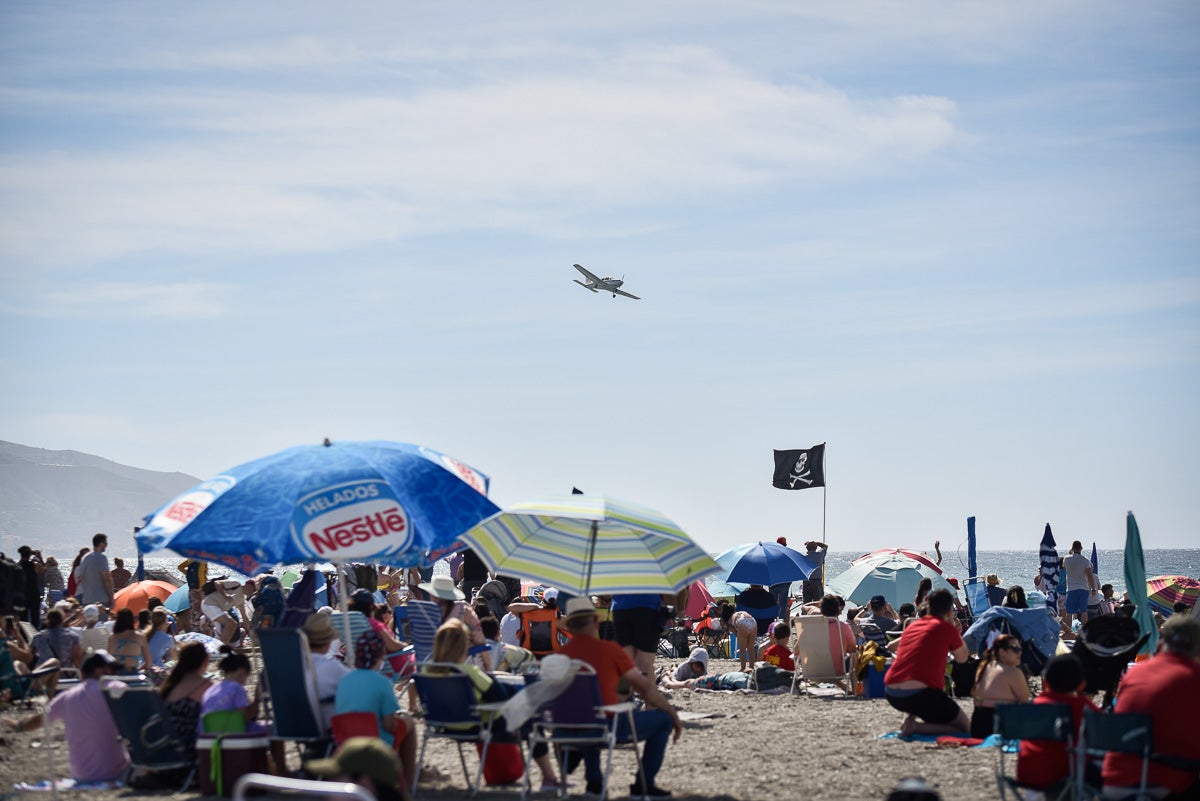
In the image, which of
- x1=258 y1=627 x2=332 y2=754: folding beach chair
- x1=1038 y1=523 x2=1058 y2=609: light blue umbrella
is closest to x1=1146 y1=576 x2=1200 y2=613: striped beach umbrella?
x1=1038 y1=523 x2=1058 y2=609: light blue umbrella

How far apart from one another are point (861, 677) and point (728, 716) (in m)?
2.08

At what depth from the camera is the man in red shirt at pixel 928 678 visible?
9891 mm

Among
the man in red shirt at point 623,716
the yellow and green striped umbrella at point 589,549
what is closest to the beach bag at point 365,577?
the yellow and green striped umbrella at point 589,549

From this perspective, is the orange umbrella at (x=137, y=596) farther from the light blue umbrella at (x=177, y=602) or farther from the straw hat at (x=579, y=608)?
the straw hat at (x=579, y=608)

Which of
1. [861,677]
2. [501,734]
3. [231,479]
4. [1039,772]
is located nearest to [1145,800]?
[1039,772]

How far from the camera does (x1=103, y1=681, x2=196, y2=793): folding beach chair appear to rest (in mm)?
7449

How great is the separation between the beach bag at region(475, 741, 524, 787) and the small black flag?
15.6m

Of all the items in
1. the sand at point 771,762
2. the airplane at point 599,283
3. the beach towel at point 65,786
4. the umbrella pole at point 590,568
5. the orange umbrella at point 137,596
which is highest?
the airplane at point 599,283

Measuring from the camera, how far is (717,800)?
766 cm

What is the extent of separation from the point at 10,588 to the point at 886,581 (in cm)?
1149

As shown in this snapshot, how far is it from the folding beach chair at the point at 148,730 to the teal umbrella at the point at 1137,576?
7.36m

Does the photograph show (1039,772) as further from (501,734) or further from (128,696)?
(128,696)

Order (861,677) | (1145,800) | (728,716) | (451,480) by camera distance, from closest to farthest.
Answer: (1145,800)
(451,480)
(728,716)
(861,677)

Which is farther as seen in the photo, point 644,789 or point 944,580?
point 944,580
